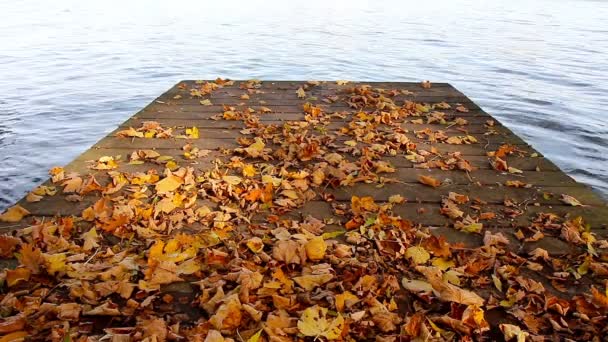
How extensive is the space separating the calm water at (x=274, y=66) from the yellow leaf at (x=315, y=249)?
187 inches

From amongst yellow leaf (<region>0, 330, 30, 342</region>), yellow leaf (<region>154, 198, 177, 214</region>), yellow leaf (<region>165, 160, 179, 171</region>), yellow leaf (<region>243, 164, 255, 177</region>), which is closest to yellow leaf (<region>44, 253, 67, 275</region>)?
yellow leaf (<region>0, 330, 30, 342</region>)

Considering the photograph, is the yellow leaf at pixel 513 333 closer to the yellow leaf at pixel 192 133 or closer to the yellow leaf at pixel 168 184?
the yellow leaf at pixel 168 184

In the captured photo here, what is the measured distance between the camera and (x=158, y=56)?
1525 centimetres

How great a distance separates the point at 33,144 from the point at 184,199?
5830 millimetres

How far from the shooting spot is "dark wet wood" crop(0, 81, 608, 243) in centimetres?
289

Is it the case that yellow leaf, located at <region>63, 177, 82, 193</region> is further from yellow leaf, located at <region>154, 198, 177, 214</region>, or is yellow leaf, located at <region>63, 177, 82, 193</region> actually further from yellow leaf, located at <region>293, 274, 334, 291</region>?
yellow leaf, located at <region>293, 274, 334, 291</region>

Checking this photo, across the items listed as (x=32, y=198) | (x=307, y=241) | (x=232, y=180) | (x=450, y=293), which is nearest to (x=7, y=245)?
(x=32, y=198)

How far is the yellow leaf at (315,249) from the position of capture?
7.83 ft

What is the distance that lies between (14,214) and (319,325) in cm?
210

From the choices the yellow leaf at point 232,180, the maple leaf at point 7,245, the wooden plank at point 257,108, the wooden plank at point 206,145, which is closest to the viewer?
the maple leaf at point 7,245

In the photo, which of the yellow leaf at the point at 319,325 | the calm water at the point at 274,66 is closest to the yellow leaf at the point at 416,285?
the yellow leaf at the point at 319,325

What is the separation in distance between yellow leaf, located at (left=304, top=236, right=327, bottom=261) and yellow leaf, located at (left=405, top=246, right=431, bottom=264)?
49cm

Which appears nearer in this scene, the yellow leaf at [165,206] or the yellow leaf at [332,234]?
the yellow leaf at [332,234]

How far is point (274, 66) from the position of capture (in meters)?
13.8
